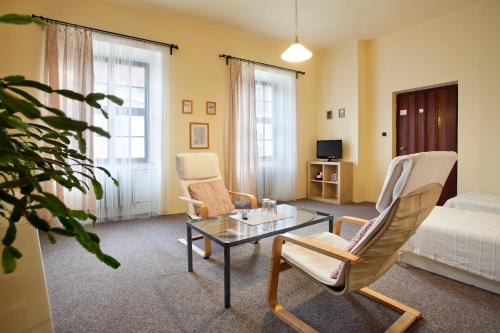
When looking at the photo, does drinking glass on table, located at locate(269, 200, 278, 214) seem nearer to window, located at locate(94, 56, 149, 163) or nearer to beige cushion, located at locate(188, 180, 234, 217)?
beige cushion, located at locate(188, 180, 234, 217)

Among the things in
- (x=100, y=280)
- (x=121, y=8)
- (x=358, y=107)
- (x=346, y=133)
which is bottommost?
(x=100, y=280)

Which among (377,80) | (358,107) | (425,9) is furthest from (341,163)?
(425,9)

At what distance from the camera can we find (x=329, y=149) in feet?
17.2

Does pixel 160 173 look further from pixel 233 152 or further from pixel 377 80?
pixel 377 80

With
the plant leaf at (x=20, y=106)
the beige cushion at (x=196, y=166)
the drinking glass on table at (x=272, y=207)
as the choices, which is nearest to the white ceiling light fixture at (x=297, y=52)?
the beige cushion at (x=196, y=166)

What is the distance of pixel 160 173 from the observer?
4.00 metres

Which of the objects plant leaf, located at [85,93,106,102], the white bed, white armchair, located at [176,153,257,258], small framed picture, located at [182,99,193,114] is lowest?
the white bed

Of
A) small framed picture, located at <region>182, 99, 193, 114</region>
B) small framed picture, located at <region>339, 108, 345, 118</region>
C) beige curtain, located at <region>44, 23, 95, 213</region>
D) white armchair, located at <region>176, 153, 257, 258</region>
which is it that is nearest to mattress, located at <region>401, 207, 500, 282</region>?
white armchair, located at <region>176, 153, 257, 258</region>

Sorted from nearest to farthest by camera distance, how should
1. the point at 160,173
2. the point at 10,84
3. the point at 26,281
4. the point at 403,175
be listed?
the point at 10,84
the point at 26,281
the point at 403,175
the point at 160,173

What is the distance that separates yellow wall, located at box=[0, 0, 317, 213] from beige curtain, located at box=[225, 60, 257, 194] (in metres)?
0.13

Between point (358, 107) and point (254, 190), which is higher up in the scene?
point (358, 107)

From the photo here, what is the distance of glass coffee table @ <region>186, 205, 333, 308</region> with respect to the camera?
1.77m

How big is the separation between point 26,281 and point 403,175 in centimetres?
160

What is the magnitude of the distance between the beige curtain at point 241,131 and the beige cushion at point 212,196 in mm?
1434
